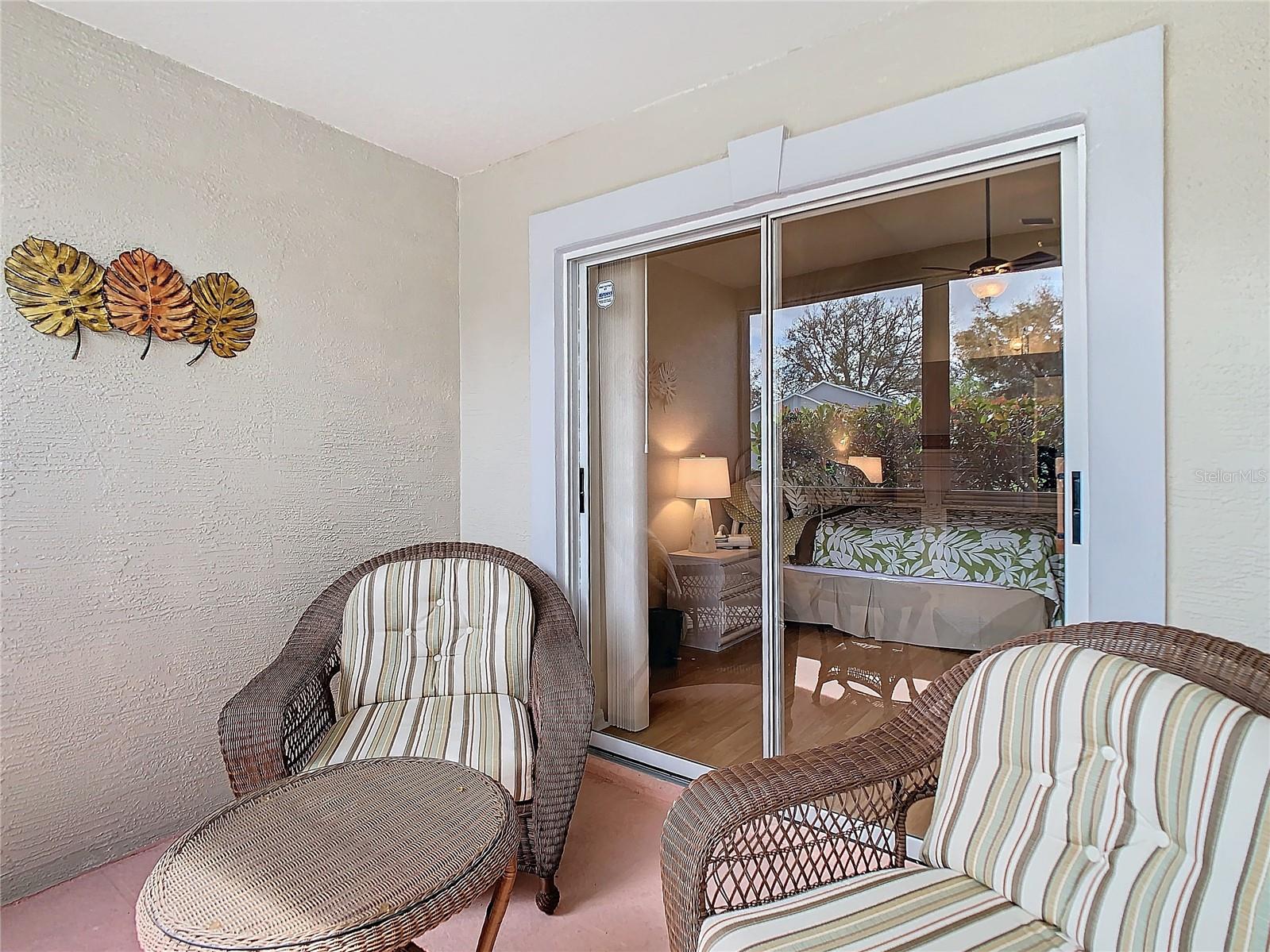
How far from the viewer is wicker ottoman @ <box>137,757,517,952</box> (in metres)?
1.12

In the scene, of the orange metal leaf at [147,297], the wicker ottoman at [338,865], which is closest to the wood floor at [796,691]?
the wicker ottoman at [338,865]

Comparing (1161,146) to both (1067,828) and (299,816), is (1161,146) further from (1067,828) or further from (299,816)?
(299,816)

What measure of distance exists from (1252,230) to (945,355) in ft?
2.27

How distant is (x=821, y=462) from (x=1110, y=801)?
127cm

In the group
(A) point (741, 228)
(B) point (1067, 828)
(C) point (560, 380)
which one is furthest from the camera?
(C) point (560, 380)

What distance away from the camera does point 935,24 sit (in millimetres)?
1943

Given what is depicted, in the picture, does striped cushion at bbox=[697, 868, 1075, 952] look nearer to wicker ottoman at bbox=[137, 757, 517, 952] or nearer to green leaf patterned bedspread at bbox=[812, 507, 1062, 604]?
wicker ottoman at bbox=[137, 757, 517, 952]

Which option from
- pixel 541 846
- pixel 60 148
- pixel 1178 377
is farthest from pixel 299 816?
pixel 1178 377

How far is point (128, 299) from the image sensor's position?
6.87ft

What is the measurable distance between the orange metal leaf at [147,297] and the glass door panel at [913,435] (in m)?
1.90

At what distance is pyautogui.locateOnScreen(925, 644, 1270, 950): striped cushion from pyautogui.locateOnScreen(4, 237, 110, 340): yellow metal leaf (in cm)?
248

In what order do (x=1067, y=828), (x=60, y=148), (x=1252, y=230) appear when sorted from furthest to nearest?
(x=60, y=148)
(x=1252, y=230)
(x=1067, y=828)

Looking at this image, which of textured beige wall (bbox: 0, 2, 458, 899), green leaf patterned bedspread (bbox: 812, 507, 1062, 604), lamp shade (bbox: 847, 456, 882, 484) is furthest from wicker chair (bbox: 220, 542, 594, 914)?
lamp shade (bbox: 847, 456, 882, 484)

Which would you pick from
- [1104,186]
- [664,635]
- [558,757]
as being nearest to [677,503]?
[664,635]
